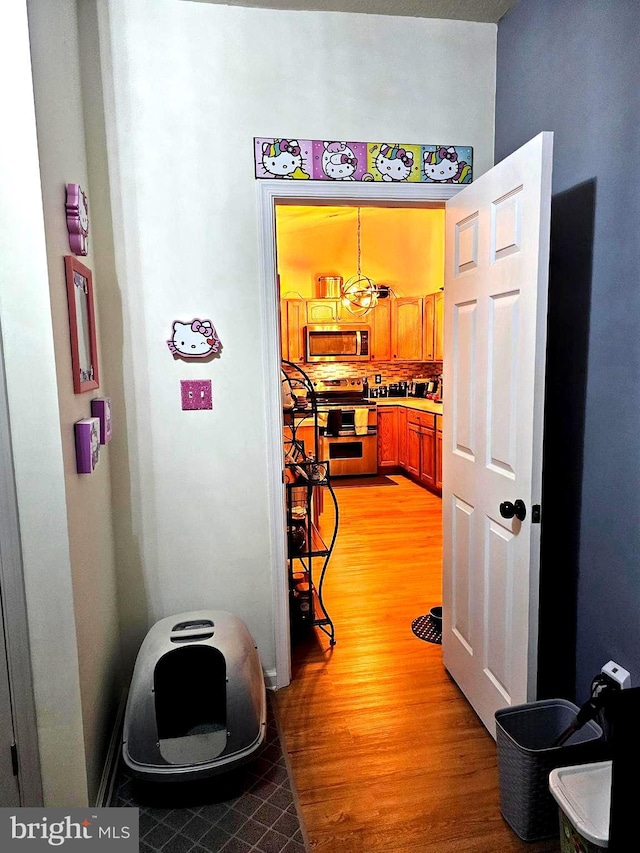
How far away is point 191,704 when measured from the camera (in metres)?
2.05

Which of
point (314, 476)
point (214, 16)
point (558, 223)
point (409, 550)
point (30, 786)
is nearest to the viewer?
point (30, 786)

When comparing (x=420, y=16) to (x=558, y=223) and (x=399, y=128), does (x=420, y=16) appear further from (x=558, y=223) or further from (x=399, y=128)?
(x=558, y=223)

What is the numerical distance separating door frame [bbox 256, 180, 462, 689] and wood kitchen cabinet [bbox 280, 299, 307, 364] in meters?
4.11

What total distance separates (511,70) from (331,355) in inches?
173

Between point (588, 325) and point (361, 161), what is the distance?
1.11 m

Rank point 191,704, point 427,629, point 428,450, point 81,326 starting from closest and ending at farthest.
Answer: point 81,326 → point 191,704 → point 427,629 → point 428,450

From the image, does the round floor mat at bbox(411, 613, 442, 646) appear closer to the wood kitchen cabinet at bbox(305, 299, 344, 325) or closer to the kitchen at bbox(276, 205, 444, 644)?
the kitchen at bbox(276, 205, 444, 644)

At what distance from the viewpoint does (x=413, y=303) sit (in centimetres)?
650

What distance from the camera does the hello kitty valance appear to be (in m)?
2.21

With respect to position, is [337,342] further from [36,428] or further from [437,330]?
[36,428]

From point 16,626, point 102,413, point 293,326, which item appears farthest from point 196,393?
point 293,326

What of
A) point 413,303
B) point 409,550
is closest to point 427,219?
point 413,303

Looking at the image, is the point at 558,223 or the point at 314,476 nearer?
the point at 558,223

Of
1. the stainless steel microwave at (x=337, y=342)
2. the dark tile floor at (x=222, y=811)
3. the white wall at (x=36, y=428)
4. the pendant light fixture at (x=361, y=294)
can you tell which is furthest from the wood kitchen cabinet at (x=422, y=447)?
the white wall at (x=36, y=428)
